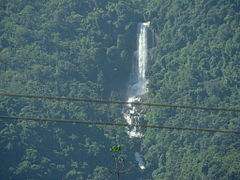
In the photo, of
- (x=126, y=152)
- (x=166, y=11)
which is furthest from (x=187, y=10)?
(x=126, y=152)

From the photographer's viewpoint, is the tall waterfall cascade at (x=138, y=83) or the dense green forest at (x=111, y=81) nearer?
the dense green forest at (x=111, y=81)

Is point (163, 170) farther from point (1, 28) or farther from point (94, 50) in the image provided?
point (1, 28)

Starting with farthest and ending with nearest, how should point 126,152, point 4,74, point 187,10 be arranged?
point 187,10, point 4,74, point 126,152

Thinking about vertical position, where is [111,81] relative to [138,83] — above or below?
above

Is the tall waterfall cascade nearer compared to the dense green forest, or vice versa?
the dense green forest
